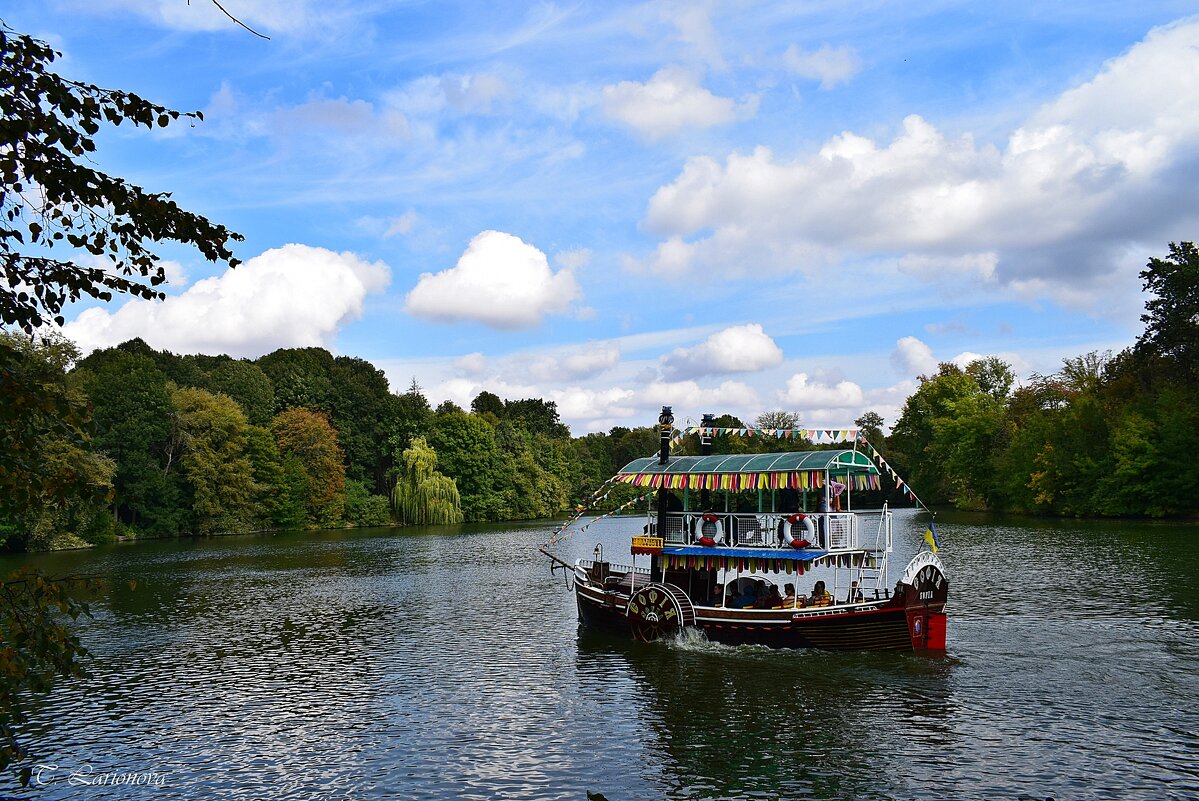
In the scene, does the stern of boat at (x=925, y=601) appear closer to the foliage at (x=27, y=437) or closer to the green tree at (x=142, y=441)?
the foliage at (x=27, y=437)

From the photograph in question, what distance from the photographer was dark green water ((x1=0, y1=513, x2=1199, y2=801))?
56.6ft

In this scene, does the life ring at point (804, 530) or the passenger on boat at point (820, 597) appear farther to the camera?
the passenger on boat at point (820, 597)

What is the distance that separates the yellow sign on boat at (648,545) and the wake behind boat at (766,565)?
5cm

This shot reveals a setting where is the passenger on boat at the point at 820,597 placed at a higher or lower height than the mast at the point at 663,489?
lower

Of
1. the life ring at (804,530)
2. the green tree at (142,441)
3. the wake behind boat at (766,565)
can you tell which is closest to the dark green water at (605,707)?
the wake behind boat at (766,565)

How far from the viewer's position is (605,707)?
2258cm

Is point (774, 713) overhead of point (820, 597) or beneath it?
beneath

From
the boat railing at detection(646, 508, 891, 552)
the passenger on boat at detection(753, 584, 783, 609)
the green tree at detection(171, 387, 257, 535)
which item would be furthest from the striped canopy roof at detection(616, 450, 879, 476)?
the green tree at detection(171, 387, 257, 535)

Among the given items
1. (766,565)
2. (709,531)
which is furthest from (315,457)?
(766,565)

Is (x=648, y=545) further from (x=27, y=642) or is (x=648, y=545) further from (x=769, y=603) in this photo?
(x=27, y=642)

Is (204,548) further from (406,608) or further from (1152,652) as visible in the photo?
(1152,652)

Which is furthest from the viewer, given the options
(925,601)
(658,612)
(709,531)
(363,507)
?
(363,507)

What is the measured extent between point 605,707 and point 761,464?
32.4 feet

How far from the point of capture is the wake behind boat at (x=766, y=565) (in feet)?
87.6
